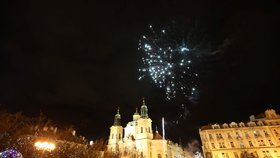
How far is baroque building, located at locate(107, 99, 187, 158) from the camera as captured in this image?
68500 mm

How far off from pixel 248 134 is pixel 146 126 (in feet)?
106

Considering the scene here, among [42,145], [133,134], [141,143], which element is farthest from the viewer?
[133,134]

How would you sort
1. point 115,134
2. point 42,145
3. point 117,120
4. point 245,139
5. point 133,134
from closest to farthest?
point 42,145 → point 245,139 → point 115,134 → point 133,134 → point 117,120

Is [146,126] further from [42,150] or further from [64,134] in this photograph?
[42,150]

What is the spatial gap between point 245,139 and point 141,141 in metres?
32.2

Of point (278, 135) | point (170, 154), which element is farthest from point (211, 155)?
point (170, 154)

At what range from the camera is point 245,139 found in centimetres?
5422

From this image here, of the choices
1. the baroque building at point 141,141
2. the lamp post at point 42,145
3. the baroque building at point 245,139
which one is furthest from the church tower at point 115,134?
the lamp post at point 42,145

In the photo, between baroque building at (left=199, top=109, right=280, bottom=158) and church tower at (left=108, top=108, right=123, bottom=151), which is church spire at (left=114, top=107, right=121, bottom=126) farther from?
baroque building at (left=199, top=109, right=280, bottom=158)

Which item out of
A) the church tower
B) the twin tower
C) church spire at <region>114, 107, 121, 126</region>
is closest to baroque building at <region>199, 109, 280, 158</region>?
the twin tower

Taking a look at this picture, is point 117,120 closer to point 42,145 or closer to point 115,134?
point 115,134

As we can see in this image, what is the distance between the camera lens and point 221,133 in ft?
184

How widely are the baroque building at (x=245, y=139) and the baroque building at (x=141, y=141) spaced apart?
19259mm

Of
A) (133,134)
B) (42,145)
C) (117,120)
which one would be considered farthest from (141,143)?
(42,145)
